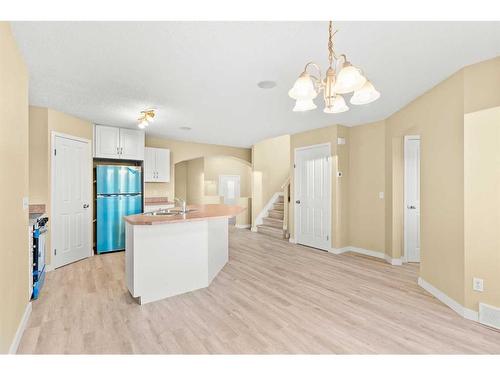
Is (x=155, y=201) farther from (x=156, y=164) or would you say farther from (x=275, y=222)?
(x=275, y=222)

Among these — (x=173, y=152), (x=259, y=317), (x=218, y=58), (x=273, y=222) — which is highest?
(x=218, y=58)

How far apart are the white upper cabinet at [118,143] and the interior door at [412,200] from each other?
5.03 metres

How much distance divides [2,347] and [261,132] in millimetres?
4637

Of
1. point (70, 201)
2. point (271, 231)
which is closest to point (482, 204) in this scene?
point (271, 231)

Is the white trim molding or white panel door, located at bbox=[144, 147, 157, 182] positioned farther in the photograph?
the white trim molding

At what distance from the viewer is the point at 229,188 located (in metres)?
9.62

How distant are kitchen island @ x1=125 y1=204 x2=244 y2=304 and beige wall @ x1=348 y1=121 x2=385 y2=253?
2.82 meters

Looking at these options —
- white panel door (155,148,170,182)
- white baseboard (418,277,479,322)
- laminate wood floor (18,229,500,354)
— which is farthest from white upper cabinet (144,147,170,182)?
white baseboard (418,277,479,322)

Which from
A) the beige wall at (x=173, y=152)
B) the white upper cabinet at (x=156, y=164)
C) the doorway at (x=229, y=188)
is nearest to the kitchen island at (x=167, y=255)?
the white upper cabinet at (x=156, y=164)

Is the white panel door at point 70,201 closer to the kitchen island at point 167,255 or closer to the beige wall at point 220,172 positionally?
the kitchen island at point 167,255

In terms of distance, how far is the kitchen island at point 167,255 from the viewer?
8.52ft

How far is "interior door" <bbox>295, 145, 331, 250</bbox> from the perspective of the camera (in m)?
4.77

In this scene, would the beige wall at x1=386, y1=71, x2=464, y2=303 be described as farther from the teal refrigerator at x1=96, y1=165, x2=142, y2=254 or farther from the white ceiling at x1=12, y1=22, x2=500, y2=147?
the teal refrigerator at x1=96, y1=165, x2=142, y2=254

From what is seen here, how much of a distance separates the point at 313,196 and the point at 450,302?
2.84 m
